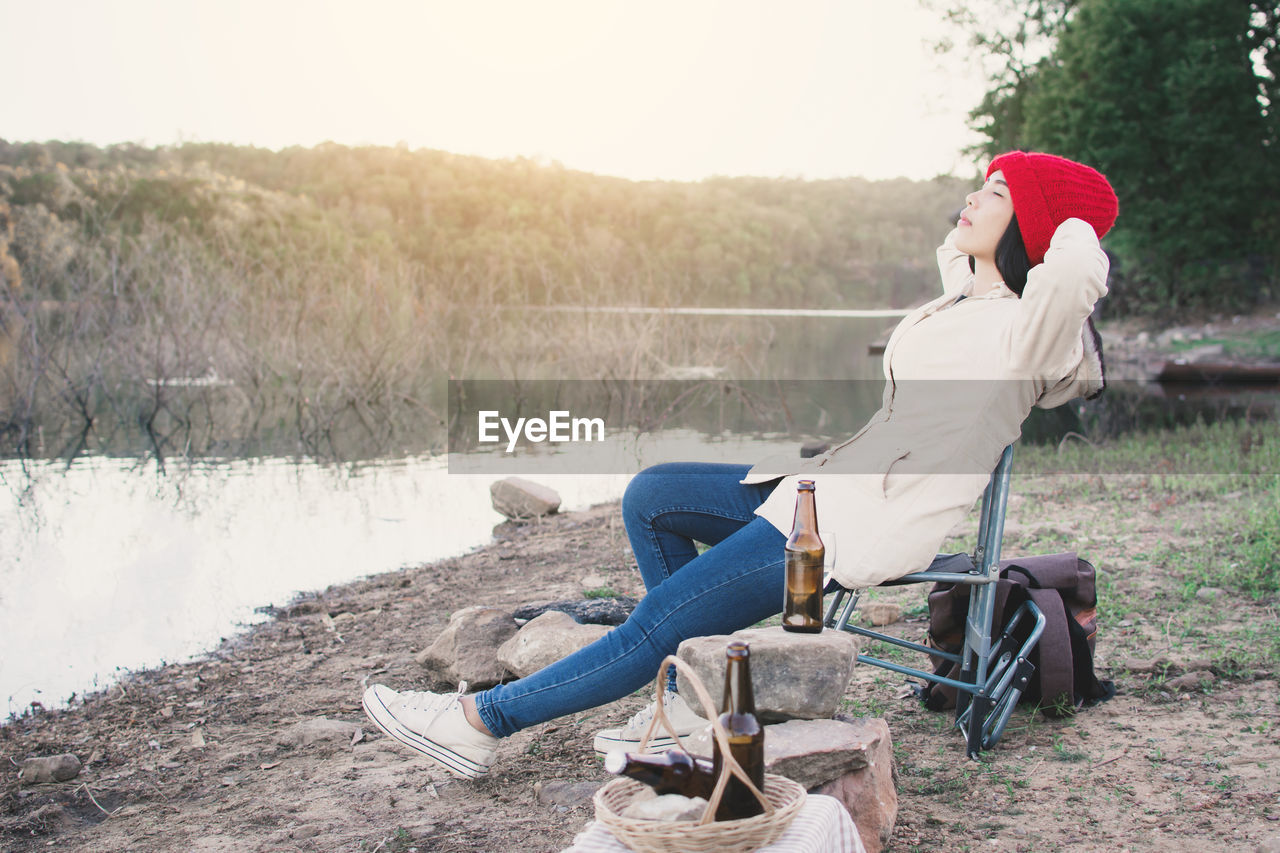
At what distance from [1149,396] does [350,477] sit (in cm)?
1272

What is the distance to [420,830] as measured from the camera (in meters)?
2.26

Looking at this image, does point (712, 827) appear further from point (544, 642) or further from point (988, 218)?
point (544, 642)

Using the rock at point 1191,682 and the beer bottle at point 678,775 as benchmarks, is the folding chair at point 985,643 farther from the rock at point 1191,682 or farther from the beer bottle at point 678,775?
the beer bottle at point 678,775

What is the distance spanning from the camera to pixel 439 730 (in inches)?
89.4

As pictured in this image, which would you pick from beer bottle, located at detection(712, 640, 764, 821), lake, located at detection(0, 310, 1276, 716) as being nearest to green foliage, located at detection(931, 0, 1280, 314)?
lake, located at detection(0, 310, 1276, 716)

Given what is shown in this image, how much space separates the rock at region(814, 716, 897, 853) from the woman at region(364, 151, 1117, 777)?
371 mm

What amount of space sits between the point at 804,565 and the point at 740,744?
24.6 inches

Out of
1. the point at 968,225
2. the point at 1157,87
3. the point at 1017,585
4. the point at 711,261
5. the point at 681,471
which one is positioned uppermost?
the point at 1157,87

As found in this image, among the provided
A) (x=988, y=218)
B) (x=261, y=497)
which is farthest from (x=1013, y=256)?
(x=261, y=497)

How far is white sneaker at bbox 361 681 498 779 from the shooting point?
2.27 metres

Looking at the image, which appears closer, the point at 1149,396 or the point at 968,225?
the point at 968,225

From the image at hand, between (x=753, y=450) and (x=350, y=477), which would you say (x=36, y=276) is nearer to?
(x=350, y=477)

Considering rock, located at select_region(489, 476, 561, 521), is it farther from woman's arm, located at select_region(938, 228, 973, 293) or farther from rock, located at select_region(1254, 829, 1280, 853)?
rock, located at select_region(1254, 829, 1280, 853)

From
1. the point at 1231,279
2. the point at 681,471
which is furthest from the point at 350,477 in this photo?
the point at 1231,279
